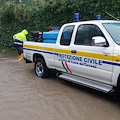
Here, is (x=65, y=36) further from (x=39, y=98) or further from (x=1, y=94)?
(x=1, y=94)

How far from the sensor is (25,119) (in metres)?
3.70

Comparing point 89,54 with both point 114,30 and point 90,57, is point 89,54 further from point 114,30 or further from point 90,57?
point 114,30

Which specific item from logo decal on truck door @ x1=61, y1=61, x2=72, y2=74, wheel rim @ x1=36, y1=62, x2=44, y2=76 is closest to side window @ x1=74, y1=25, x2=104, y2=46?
logo decal on truck door @ x1=61, y1=61, x2=72, y2=74

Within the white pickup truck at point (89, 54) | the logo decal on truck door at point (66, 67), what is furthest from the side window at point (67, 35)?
the logo decal on truck door at point (66, 67)

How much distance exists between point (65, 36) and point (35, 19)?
7.78 metres

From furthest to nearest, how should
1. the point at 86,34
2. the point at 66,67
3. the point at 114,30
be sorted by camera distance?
the point at 66,67, the point at 86,34, the point at 114,30

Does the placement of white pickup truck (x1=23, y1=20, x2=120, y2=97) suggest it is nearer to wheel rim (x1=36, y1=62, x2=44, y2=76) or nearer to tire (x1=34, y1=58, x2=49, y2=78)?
tire (x1=34, y1=58, x2=49, y2=78)

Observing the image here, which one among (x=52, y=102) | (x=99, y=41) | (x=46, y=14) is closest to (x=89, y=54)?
(x=99, y=41)

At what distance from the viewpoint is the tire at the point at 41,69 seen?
248 inches

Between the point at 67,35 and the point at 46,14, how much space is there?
6.88 meters

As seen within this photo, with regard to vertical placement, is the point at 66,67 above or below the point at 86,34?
below

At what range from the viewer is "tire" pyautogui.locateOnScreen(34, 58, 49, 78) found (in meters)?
6.31

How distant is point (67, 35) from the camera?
209 inches

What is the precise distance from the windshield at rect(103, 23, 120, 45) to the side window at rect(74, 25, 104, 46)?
208mm
